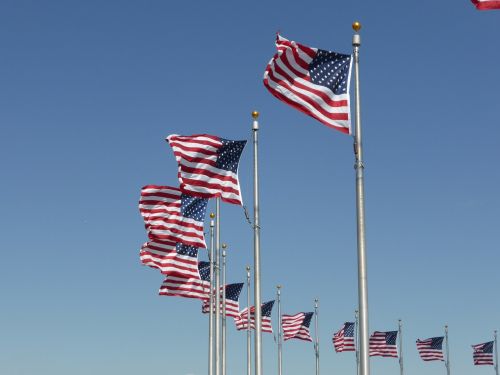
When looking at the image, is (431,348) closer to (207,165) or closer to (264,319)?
(264,319)

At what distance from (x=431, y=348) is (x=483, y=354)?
6606 millimetres

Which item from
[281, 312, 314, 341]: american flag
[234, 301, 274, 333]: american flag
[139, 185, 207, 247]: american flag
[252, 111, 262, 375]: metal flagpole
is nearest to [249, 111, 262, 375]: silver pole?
[252, 111, 262, 375]: metal flagpole

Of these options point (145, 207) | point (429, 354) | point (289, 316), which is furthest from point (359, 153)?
point (429, 354)

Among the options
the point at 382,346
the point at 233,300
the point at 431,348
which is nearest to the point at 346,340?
the point at 382,346

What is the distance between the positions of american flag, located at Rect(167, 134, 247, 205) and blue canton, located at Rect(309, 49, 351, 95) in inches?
401

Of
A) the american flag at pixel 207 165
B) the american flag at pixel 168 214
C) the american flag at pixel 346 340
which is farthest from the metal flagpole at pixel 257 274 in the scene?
the american flag at pixel 346 340

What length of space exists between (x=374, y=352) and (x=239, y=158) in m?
45.1

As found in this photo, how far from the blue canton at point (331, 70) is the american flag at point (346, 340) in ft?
176

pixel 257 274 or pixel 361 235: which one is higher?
pixel 257 274

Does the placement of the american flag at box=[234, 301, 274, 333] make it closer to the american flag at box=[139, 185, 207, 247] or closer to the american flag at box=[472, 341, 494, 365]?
the american flag at box=[139, 185, 207, 247]

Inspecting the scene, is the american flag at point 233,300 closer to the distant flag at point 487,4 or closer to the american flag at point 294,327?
the american flag at point 294,327

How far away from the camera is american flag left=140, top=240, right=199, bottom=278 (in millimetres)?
46875

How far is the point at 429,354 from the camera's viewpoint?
83.1 meters

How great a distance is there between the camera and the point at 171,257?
4728cm
